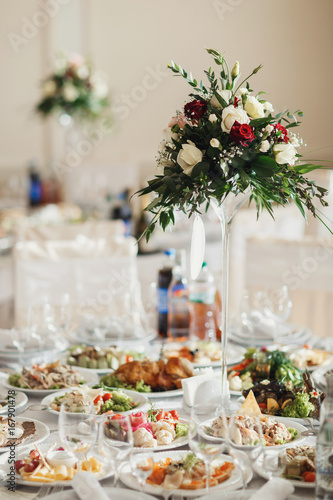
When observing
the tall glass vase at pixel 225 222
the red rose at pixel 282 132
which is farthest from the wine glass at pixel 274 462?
the red rose at pixel 282 132

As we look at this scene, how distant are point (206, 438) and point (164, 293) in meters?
1.23

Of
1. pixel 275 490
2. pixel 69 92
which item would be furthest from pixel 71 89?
pixel 275 490

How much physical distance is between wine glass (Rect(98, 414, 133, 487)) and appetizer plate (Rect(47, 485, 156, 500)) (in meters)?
0.06

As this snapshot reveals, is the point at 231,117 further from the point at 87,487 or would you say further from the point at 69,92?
the point at 69,92

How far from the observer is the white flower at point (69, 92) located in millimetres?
5957

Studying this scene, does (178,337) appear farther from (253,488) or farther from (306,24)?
(306,24)

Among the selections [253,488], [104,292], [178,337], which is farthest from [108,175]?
[253,488]

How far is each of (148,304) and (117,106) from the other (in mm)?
5397

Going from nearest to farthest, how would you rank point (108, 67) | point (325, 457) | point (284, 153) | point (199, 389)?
point (325, 457) → point (284, 153) → point (199, 389) → point (108, 67)

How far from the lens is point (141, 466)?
111cm

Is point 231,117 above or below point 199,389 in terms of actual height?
above

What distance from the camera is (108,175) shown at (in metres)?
6.89

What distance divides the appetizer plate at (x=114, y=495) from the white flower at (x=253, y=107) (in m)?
0.85

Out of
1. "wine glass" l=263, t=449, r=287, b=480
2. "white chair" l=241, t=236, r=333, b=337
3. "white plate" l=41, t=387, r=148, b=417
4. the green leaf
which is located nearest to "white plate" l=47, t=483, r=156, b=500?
"wine glass" l=263, t=449, r=287, b=480
